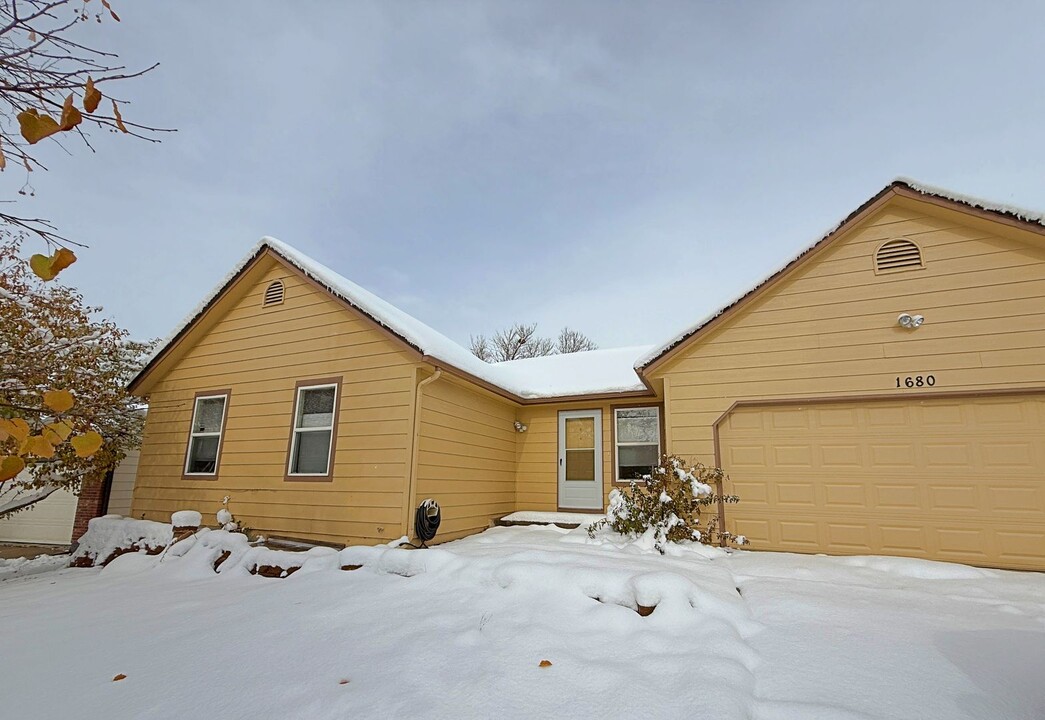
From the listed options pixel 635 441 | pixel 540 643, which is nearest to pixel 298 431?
pixel 635 441

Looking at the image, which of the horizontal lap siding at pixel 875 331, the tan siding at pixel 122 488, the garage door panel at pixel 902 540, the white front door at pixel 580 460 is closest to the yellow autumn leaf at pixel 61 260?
the horizontal lap siding at pixel 875 331

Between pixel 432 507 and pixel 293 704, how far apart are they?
440 centimetres

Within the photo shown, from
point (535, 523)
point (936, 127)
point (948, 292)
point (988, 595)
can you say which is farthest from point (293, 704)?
point (936, 127)

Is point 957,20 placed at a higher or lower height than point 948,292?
higher

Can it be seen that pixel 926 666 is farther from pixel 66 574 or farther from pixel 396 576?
pixel 66 574

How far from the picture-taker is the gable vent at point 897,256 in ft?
A: 23.0

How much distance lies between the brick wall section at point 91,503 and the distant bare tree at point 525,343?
69.0 feet

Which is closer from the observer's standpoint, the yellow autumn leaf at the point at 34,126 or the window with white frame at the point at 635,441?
the yellow autumn leaf at the point at 34,126

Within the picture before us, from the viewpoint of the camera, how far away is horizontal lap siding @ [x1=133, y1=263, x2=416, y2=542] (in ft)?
24.5

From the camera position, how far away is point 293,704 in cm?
286

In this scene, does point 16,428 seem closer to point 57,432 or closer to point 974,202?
point 57,432

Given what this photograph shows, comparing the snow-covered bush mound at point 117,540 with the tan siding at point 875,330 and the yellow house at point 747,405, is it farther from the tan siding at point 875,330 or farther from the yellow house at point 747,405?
the tan siding at point 875,330

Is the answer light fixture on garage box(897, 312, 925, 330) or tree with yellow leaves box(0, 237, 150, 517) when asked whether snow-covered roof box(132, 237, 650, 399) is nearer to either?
tree with yellow leaves box(0, 237, 150, 517)

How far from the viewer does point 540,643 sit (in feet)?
11.6
